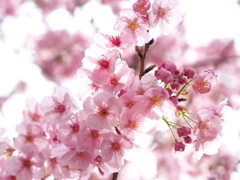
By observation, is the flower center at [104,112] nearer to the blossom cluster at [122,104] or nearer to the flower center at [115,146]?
the blossom cluster at [122,104]

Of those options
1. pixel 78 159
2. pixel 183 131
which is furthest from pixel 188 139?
pixel 78 159

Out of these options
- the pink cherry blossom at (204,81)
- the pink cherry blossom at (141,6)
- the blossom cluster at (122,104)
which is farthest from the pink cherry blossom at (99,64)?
the pink cherry blossom at (204,81)

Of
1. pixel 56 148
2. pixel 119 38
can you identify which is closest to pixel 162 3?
pixel 119 38

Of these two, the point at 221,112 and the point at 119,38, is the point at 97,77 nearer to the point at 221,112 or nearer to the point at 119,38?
the point at 119,38

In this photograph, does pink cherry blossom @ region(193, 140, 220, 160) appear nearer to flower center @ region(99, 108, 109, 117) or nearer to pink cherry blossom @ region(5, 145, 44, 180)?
flower center @ region(99, 108, 109, 117)

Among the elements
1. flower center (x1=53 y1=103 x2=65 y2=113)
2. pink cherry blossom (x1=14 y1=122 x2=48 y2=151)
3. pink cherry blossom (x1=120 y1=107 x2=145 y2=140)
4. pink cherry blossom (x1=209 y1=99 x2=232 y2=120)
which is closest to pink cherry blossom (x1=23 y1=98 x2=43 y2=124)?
pink cherry blossom (x1=14 y1=122 x2=48 y2=151)

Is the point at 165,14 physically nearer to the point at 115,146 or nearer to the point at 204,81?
the point at 204,81
